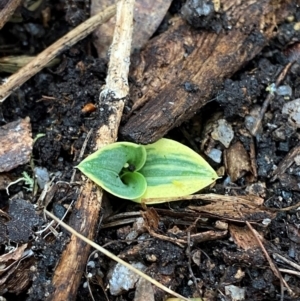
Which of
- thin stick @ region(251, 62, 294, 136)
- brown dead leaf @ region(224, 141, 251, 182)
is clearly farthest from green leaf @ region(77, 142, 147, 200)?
thin stick @ region(251, 62, 294, 136)

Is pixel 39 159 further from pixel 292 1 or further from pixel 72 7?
pixel 292 1

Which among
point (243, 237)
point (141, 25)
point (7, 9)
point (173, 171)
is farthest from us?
point (141, 25)

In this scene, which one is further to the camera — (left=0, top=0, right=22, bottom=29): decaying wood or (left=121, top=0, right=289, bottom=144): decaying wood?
(left=0, top=0, right=22, bottom=29): decaying wood

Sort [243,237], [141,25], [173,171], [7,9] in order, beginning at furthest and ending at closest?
1. [141,25]
2. [7,9]
3. [173,171]
4. [243,237]

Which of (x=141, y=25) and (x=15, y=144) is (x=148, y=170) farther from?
(x=141, y=25)

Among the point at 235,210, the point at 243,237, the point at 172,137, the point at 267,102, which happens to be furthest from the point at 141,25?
the point at 243,237

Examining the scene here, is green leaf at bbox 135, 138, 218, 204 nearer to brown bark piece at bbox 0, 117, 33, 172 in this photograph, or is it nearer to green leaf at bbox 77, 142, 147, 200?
green leaf at bbox 77, 142, 147, 200
